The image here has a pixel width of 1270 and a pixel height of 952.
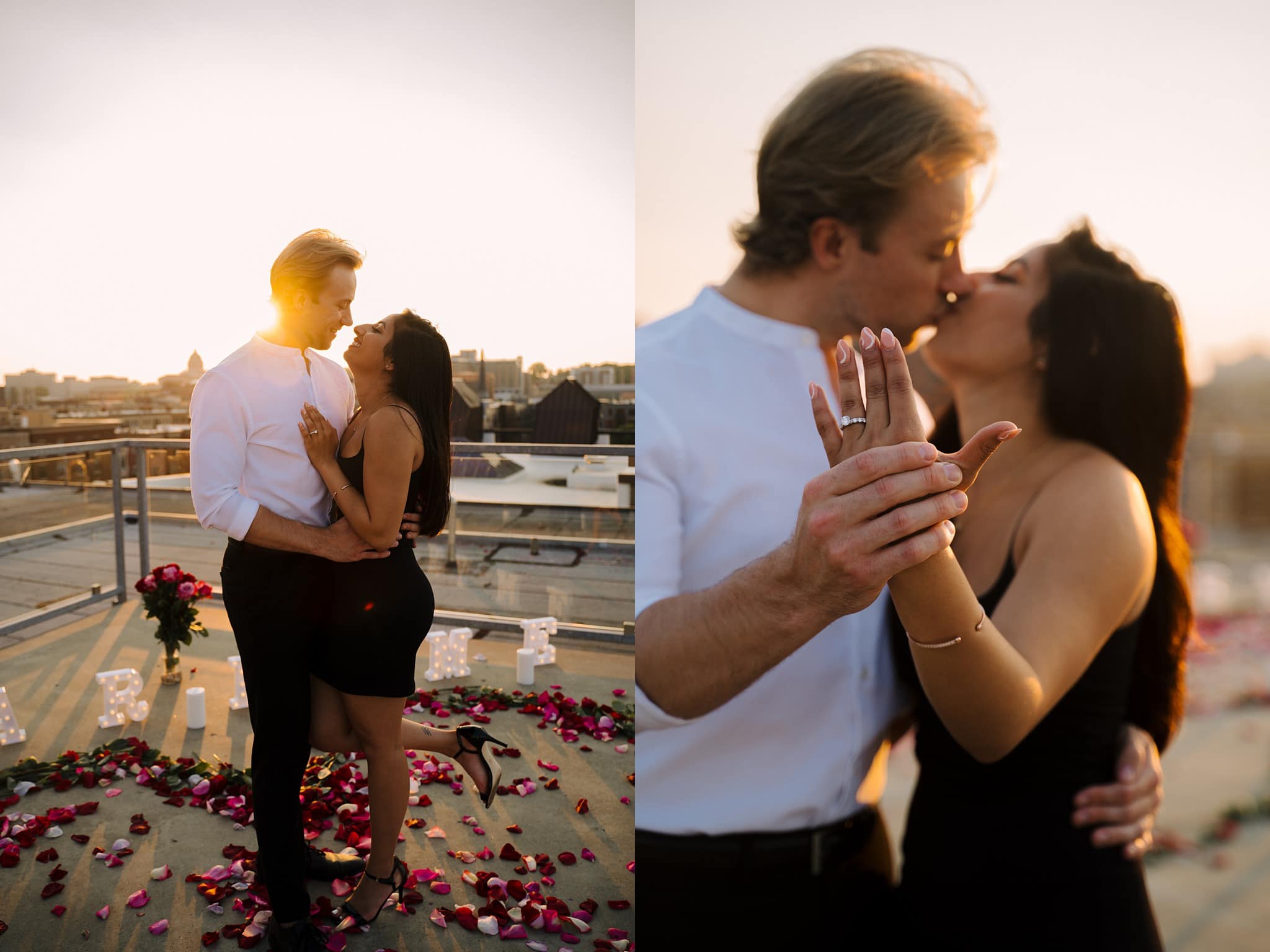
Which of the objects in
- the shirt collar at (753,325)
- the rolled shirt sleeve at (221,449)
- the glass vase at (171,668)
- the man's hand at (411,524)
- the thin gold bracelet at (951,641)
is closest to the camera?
the thin gold bracelet at (951,641)

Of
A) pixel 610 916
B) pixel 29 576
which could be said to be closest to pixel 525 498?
pixel 610 916

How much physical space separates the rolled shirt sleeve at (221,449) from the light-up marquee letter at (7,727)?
1.22 meters

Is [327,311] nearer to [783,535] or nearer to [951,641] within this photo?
[783,535]

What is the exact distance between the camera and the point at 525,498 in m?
2.35

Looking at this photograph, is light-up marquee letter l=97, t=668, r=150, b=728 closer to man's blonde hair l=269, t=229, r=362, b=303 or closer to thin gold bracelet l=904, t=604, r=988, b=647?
man's blonde hair l=269, t=229, r=362, b=303

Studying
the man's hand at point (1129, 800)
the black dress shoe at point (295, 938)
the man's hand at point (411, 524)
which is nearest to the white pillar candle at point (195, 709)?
the black dress shoe at point (295, 938)

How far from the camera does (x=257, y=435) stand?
1.53 metres

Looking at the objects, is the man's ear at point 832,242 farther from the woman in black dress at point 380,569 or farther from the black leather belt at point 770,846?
the black leather belt at point 770,846

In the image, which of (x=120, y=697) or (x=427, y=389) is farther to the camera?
(x=120, y=697)

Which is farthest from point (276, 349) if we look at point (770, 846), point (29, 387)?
point (770, 846)

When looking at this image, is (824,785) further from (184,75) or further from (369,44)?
(184,75)

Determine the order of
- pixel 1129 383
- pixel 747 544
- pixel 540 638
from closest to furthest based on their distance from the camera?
pixel 1129 383
pixel 747 544
pixel 540 638

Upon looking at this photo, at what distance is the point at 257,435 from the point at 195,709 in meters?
1.12

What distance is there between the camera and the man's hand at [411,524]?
162cm
